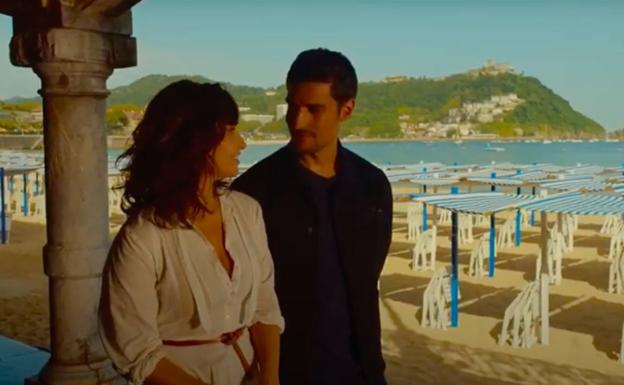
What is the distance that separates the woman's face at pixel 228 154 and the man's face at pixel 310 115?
0.54ft

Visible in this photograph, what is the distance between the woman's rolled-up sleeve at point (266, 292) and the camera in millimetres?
1521

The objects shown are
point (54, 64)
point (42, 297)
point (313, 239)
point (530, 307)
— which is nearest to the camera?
point (313, 239)

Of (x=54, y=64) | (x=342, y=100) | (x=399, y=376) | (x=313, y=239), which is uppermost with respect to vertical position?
(x=54, y=64)

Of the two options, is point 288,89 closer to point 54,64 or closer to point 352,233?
point 352,233

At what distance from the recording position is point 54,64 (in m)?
3.22

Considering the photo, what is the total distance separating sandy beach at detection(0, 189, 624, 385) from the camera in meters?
6.02

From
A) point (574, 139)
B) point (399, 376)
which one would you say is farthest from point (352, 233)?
point (574, 139)

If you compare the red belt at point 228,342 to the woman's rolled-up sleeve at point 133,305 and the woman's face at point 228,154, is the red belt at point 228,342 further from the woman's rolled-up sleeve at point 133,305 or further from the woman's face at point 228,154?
the woman's face at point 228,154

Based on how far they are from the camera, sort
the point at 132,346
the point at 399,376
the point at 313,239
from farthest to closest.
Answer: the point at 399,376 → the point at 313,239 → the point at 132,346

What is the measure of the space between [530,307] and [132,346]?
6131 mm

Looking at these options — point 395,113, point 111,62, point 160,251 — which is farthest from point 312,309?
point 395,113

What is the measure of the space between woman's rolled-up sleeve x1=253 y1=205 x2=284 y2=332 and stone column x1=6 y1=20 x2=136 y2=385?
1.99 meters

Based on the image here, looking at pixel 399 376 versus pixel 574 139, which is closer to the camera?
pixel 399 376

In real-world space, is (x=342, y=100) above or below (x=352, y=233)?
above
